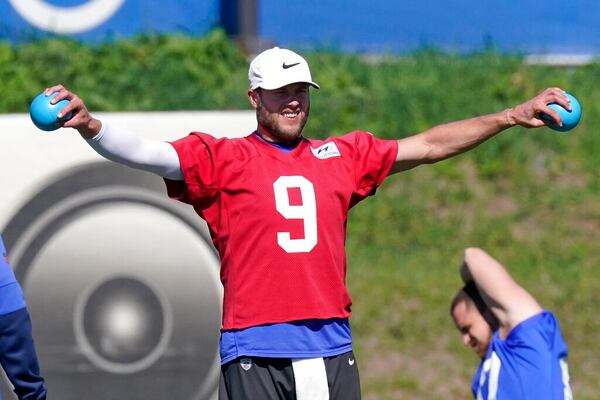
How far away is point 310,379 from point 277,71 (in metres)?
1.04

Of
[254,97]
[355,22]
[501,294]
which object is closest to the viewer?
[254,97]

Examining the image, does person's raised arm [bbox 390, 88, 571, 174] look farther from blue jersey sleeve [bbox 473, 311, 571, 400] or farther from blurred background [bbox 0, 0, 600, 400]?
blurred background [bbox 0, 0, 600, 400]

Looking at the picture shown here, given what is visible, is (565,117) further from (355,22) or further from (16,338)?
(355,22)

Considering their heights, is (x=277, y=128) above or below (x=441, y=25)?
below

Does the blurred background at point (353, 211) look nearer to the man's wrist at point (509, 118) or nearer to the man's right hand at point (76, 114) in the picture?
the man's wrist at point (509, 118)

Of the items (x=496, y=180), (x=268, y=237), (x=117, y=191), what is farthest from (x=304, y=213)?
(x=496, y=180)

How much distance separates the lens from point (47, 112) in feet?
13.4

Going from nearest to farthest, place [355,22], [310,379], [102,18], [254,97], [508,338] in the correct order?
[310,379], [254,97], [508,338], [102,18], [355,22]

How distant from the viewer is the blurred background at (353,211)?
20.6ft

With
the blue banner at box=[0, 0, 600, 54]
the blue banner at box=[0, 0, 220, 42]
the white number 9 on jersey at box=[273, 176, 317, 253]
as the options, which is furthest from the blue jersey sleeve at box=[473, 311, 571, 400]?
the blue banner at box=[0, 0, 220, 42]

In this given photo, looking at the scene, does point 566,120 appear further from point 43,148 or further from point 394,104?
point 394,104

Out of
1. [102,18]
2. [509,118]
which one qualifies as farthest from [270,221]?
[102,18]

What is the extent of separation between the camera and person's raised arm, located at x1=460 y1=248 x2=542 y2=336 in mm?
4953

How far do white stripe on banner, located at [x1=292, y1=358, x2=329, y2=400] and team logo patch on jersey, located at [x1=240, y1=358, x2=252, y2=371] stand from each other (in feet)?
0.48
